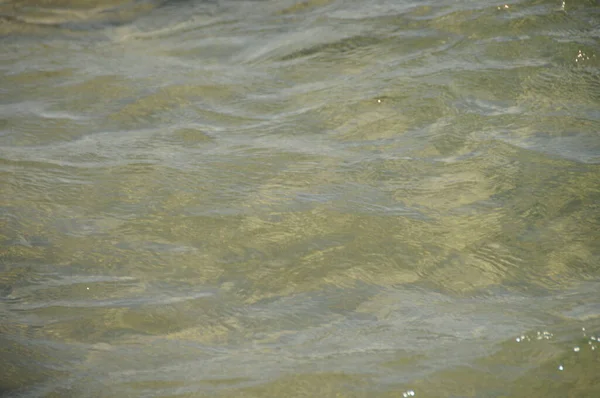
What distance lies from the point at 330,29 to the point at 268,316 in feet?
10.8

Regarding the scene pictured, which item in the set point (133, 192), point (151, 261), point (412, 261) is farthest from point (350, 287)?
point (133, 192)

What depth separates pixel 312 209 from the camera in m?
3.04

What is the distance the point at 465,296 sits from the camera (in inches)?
95.4

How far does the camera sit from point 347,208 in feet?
9.91

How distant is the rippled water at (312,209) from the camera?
214 cm

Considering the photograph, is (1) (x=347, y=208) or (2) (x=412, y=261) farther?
(1) (x=347, y=208)

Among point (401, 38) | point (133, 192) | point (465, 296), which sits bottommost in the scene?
point (465, 296)

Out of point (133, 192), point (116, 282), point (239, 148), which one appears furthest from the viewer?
point (239, 148)

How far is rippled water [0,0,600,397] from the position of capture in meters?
2.14

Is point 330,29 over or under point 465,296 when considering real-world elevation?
over

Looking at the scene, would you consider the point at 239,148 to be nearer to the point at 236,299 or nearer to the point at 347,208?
the point at 347,208

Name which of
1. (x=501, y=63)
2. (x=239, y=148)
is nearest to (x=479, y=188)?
(x=239, y=148)

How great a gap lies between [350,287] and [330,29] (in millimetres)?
3121

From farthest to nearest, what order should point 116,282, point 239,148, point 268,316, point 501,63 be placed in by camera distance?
point 501,63 → point 239,148 → point 116,282 → point 268,316
